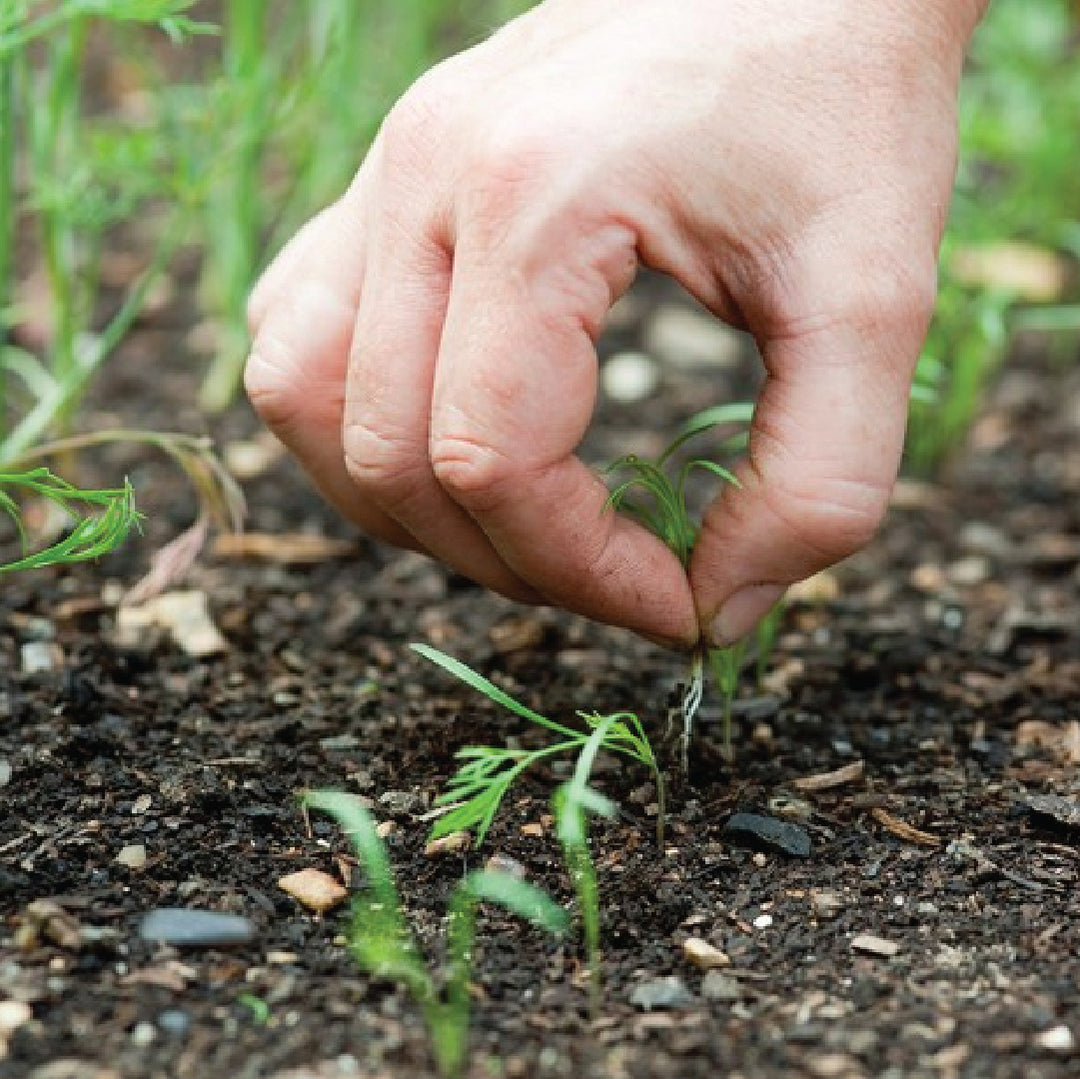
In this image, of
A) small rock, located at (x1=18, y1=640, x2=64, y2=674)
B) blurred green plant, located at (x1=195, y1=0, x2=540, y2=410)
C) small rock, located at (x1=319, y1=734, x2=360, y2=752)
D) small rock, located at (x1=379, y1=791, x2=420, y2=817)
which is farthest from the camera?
blurred green plant, located at (x1=195, y1=0, x2=540, y2=410)

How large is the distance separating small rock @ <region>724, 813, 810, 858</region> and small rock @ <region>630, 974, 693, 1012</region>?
21 cm

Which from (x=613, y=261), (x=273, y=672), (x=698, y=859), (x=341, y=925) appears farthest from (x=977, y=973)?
(x=273, y=672)

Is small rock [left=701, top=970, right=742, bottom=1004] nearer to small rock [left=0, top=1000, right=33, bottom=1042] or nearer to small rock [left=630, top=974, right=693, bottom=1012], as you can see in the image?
small rock [left=630, top=974, right=693, bottom=1012]

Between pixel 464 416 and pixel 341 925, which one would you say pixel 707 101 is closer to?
pixel 464 416

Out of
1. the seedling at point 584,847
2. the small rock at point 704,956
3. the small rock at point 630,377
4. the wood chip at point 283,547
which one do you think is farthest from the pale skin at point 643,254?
the small rock at point 630,377

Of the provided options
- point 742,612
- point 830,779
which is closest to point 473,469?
point 742,612

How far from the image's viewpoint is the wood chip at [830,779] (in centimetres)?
149

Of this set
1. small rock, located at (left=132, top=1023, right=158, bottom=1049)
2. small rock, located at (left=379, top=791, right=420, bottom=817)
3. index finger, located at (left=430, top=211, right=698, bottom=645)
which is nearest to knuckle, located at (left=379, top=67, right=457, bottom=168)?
index finger, located at (left=430, top=211, right=698, bottom=645)

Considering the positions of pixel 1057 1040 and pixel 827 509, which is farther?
pixel 827 509

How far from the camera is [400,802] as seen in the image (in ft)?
4.65

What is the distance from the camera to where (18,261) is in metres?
3.04

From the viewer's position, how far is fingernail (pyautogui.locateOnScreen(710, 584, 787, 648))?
1.35m

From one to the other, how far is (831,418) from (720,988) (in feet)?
1.40

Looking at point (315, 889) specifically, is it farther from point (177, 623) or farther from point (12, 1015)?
point (177, 623)
